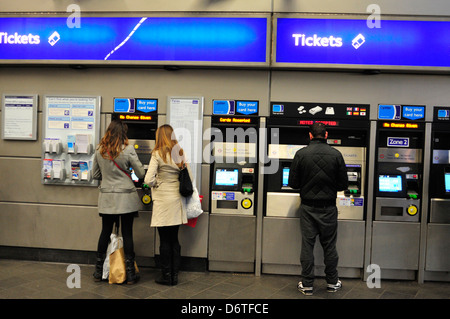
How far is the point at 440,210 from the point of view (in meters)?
4.32

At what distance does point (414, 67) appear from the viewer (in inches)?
165

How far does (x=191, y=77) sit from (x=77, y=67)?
57.3 inches

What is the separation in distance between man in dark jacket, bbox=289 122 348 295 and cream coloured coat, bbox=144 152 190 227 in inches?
49.1

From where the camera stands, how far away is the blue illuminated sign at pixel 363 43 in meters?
4.22

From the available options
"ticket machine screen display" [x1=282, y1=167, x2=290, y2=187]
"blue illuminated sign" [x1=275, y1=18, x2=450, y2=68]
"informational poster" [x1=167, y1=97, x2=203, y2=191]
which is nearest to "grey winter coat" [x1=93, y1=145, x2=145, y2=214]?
"informational poster" [x1=167, y1=97, x2=203, y2=191]

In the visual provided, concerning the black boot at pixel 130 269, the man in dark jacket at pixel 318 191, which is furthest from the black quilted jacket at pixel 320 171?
the black boot at pixel 130 269

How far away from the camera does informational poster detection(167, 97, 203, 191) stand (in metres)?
4.45

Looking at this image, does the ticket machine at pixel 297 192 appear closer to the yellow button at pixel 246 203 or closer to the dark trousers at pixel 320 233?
→ the yellow button at pixel 246 203

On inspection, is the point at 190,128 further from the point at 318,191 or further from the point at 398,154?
the point at 398,154

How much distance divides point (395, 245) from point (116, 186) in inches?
131

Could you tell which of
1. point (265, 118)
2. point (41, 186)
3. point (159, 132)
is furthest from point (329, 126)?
point (41, 186)

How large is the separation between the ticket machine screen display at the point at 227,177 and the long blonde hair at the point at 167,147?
725mm

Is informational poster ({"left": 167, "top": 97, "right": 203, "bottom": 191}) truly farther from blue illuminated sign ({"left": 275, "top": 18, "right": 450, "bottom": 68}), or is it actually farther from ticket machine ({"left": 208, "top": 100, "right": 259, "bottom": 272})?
blue illuminated sign ({"left": 275, "top": 18, "right": 450, "bottom": 68})

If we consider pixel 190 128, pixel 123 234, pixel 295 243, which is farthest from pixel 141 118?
pixel 295 243
